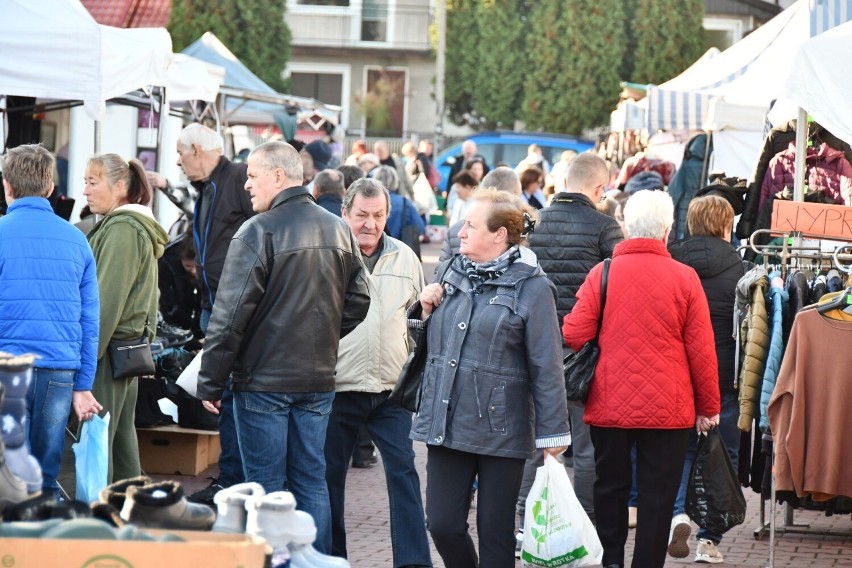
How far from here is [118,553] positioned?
115 inches

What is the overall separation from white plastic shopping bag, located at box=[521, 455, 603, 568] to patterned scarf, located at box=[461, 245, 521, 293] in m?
0.77

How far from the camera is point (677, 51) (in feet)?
120

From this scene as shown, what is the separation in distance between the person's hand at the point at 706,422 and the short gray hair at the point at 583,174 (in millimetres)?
1810

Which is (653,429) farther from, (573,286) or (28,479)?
(28,479)

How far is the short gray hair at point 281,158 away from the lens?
5.84 meters

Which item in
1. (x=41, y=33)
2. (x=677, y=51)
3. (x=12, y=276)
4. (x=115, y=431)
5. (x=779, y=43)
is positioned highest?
(x=677, y=51)

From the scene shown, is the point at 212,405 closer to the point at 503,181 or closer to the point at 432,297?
the point at 432,297

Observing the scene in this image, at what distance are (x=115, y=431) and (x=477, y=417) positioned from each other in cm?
261

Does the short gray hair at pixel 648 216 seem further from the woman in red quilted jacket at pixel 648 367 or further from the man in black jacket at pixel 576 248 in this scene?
the man in black jacket at pixel 576 248

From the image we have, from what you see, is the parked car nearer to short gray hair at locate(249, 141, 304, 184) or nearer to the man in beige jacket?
the man in beige jacket

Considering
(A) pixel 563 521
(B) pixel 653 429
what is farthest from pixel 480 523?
(B) pixel 653 429

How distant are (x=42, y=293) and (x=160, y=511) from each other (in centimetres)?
289

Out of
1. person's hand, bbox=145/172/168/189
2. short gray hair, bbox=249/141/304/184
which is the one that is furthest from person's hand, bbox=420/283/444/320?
person's hand, bbox=145/172/168/189

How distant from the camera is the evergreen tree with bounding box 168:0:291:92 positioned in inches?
1427
